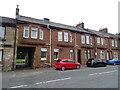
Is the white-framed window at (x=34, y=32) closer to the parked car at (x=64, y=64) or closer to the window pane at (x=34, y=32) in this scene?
the window pane at (x=34, y=32)

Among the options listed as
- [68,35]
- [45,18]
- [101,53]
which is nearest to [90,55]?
[101,53]

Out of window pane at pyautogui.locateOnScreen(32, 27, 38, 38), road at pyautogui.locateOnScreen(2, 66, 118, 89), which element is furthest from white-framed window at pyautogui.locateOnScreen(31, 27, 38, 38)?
road at pyautogui.locateOnScreen(2, 66, 118, 89)

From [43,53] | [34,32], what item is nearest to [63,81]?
[43,53]

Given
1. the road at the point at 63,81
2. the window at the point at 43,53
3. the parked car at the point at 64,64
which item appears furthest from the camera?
the window at the point at 43,53

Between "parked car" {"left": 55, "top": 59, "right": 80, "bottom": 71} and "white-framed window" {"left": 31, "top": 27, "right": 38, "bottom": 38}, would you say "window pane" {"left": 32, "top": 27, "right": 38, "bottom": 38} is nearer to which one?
"white-framed window" {"left": 31, "top": 27, "right": 38, "bottom": 38}

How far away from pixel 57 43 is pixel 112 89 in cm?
1214

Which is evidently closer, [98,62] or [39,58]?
[39,58]

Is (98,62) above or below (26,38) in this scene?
below

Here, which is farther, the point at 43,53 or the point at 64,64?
the point at 43,53

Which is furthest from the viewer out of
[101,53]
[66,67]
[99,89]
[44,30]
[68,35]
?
[101,53]

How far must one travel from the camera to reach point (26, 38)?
531 inches

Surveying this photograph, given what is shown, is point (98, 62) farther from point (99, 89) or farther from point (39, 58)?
point (99, 89)

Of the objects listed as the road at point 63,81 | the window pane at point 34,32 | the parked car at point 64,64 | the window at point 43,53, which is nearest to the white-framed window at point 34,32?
the window pane at point 34,32

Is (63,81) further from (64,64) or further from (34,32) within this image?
(34,32)
